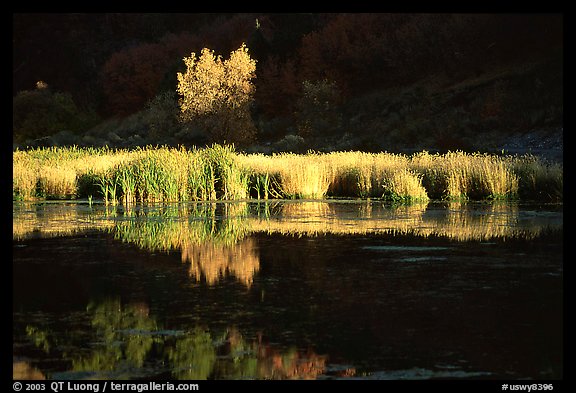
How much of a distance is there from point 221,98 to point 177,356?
42.7m

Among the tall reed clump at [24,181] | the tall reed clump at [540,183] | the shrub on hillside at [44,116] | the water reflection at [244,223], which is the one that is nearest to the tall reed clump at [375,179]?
the water reflection at [244,223]

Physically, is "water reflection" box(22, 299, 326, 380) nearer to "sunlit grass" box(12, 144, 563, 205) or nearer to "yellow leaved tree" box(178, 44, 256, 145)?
"sunlit grass" box(12, 144, 563, 205)

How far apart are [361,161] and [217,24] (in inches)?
2100

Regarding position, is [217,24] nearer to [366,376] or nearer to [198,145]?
[198,145]

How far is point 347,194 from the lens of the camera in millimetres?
28125

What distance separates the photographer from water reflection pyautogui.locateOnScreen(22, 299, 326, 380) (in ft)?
27.0

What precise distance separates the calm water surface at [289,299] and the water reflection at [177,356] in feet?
0.06

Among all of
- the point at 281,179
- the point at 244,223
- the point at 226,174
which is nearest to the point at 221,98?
the point at 281,179

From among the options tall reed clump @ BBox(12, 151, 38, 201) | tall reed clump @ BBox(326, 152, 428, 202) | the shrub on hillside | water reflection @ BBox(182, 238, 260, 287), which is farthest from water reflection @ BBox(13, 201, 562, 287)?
the shrub on hillside

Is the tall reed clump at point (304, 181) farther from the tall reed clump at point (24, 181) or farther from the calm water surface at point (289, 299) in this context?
the calm water surface at point (289, 299)

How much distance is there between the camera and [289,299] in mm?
11305

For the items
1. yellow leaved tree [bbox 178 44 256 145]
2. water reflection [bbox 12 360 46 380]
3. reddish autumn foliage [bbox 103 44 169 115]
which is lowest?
water reflection [bbox 12 360 46 380]

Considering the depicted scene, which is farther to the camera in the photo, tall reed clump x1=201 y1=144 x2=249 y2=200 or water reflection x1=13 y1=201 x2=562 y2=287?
tall reed clump x1=201 y1=144 x2=249 y2=200

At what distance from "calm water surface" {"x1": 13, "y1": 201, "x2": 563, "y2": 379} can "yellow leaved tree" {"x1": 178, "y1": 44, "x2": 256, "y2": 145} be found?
102 ft
